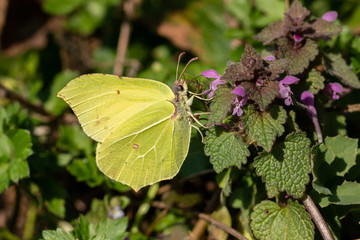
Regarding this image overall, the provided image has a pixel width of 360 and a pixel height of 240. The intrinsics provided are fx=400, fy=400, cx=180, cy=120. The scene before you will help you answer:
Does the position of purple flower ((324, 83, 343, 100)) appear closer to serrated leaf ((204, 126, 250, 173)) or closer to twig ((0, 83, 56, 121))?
serrated leaf ((204, 126, 250, 173))

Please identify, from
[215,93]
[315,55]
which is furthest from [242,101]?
[315,55]

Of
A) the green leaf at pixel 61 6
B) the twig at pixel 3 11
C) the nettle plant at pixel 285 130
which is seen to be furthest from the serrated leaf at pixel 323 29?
the twig at pixel 3 11

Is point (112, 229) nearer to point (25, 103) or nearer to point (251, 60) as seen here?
point (251, 60)

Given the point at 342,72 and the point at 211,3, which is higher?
the point at 211,3

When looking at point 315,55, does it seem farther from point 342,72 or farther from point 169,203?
point 169,203

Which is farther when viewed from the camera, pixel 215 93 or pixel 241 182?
pixel 241 182

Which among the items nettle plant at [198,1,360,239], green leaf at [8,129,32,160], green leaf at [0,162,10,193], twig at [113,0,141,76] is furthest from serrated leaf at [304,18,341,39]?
twig at [113,0,141,76]
